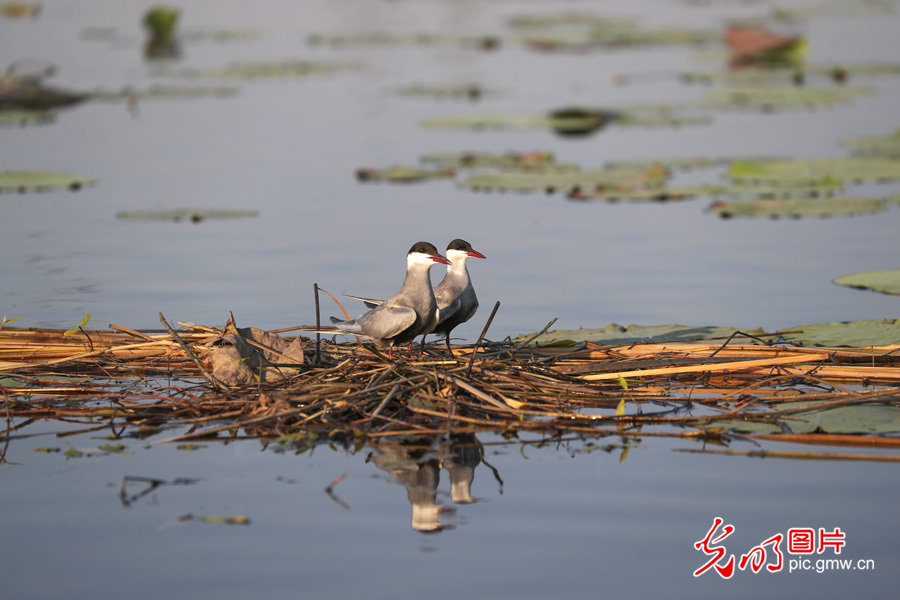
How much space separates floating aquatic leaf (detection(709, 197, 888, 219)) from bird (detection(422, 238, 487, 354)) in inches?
189

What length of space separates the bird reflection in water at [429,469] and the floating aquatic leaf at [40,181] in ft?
26.9

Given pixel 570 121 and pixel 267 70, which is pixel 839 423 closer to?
pixel 570 121

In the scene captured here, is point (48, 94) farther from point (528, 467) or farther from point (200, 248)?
point (528, 467)

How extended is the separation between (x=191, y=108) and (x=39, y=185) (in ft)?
23.5

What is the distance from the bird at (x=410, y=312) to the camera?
6039 millimetres

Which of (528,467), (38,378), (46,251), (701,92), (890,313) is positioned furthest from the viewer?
(701,92)

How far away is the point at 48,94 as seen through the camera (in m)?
18.8

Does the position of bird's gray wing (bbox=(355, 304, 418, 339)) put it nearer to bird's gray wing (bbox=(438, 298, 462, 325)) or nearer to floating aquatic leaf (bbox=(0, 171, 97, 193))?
bird's gray wing (bbox=(438, 298, 462, 325))

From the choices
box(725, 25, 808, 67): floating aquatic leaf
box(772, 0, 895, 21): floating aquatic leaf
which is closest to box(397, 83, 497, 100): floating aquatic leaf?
box(725, 25, 808, 67): floating aquatic leaf

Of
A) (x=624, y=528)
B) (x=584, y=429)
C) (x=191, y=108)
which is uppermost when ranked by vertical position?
(x=191, y=108)

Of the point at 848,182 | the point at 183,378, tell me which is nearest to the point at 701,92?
the point at 848,182

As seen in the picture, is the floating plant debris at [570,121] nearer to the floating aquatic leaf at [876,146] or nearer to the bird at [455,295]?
the floating aquatic leaf at [876,146]

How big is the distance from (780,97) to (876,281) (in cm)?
1071

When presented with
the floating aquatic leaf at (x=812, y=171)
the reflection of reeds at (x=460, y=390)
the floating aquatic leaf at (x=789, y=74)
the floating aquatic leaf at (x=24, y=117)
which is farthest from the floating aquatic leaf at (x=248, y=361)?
the floating aquatic leaf at (x=789, y=74)
